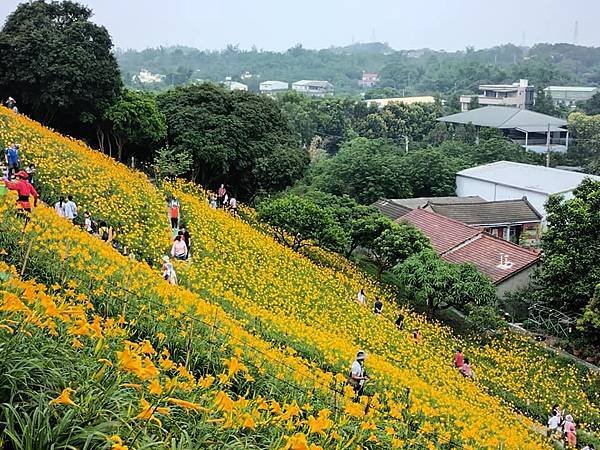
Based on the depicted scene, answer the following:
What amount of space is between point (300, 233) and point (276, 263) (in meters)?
3.52

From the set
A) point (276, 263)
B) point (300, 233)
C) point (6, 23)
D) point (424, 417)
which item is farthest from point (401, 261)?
point (6, 23)

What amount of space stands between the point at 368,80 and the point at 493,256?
447 feet

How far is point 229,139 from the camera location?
25562 millimetres

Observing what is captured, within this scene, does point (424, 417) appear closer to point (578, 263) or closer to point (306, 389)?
point (306, 389)

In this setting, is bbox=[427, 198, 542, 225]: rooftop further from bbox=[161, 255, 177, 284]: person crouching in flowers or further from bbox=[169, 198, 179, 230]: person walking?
bbox=[161, 255, 177, 284]: person crouching in flowers

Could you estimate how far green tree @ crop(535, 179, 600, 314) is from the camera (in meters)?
18.2

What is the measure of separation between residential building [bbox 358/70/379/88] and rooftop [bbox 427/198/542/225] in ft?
399

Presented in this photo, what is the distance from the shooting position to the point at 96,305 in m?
7.39

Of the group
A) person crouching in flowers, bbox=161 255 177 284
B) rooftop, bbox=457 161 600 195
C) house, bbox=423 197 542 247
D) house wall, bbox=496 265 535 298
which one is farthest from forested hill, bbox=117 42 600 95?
person crouching in flowers, bbox=161 255 177 284

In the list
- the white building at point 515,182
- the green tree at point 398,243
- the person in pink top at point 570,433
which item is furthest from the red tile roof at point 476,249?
the white building at point 515,182

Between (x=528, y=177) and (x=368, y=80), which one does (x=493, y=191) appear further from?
(x=368, y=80)

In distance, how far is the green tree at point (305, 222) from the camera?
2022cm

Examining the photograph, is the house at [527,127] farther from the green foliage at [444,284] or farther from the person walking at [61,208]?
the person walking at [61,208]

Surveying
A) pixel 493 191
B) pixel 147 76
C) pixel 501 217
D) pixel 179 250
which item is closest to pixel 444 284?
pixel 179 250
